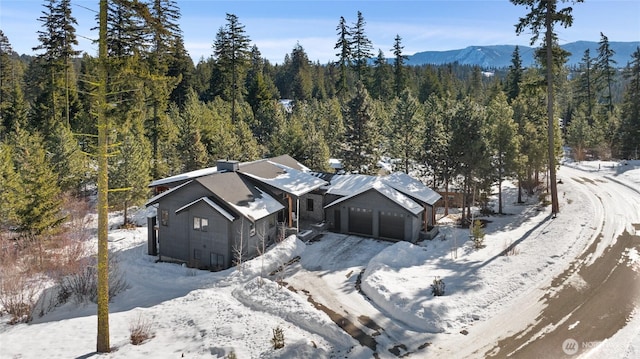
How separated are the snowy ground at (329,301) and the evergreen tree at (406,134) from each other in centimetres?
1649

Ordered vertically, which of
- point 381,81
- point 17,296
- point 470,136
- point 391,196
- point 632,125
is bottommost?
point 17,296

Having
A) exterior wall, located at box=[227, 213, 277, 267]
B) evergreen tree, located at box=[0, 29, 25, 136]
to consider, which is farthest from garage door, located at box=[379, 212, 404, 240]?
evergreen tree, located at box=[0, 29, 25, 136]

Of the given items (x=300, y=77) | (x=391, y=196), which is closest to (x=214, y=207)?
(x=391, y=196)

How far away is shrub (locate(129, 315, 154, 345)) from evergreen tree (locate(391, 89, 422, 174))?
31727 mm

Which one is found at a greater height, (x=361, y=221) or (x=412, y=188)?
(x=412, y=188)

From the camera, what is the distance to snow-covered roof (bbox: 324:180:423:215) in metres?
28.0

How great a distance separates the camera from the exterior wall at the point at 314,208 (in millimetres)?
32719

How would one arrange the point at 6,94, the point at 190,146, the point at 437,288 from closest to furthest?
the point at 437,288 → the point at 190,146 → the point at 6,94

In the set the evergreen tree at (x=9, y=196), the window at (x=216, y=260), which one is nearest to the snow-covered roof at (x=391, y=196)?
the window at (x=216, y=260)

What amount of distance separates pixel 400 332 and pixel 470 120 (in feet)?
63.1

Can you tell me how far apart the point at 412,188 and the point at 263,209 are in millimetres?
11709

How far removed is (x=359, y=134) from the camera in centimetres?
4000

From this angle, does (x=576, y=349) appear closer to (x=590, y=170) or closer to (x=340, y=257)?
(x=340, y=257)

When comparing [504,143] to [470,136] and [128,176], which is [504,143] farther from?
[128,176]
